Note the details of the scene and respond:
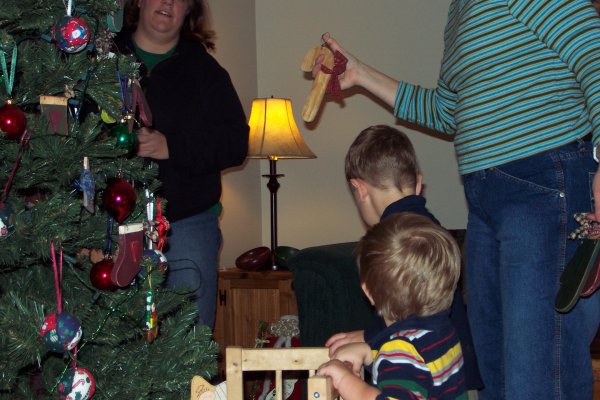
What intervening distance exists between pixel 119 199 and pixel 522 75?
77cm

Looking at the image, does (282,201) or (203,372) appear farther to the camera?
(282,201)

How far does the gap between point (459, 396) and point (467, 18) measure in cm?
73

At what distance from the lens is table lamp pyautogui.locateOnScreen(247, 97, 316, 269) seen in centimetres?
330

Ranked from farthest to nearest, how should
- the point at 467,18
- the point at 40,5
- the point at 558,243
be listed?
the point at 467,18, the point at 558,243, the point at 40,5

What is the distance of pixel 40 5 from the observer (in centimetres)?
129

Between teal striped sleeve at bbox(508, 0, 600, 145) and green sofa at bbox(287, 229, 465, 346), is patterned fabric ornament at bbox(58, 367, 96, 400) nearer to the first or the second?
teal striped sleeve at bbox(508, 0, 600, 145)

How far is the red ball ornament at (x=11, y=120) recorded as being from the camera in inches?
44.9

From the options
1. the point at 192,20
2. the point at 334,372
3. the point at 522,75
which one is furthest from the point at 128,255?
the point at 192,20

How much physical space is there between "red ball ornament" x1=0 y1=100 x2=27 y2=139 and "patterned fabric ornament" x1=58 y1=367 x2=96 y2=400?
388mm

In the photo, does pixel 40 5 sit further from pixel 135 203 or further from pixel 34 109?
pixel 135 203

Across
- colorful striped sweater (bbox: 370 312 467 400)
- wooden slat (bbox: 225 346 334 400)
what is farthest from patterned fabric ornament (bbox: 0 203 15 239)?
colorful striped sweater (bbox: 370 312 467 400)

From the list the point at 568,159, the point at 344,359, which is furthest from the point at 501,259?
the point at 344,359

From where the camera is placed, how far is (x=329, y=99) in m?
3.89

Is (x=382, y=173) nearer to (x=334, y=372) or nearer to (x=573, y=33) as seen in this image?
(x=573, y=33)
